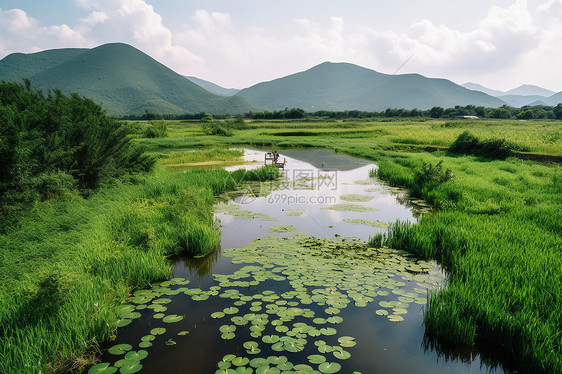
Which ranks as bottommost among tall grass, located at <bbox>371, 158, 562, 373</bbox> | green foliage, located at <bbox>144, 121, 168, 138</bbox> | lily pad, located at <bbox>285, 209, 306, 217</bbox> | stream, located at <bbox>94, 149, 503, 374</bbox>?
stream, located at <bbox>94, 149, 503, 374</bbox>

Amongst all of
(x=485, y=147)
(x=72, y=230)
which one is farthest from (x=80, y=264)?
(x=485, y=147)

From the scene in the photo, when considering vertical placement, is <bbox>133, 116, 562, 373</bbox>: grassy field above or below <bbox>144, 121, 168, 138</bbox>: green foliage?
below

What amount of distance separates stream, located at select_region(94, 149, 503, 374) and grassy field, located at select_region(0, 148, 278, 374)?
0.47 m

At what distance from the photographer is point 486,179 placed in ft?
51.0

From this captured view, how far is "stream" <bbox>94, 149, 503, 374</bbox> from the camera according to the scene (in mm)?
4398

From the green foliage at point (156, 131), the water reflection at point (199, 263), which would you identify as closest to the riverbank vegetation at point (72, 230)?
the water reflection at point (199, 263)

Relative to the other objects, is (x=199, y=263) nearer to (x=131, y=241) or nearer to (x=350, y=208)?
(x=131, y=241)

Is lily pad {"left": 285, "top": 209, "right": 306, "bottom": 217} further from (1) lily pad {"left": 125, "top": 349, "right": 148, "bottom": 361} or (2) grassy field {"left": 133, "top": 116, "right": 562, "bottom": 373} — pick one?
(1) lily pad {"left": 125, "top": 349, "right": 148, "bottom": 361}

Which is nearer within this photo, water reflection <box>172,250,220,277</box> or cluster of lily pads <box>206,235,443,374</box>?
cluster of lily pads <box>206,235,443,374</box>

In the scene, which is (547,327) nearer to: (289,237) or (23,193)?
(289,237)

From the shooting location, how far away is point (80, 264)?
608 centimetres

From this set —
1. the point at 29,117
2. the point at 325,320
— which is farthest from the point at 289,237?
the point at 29,117

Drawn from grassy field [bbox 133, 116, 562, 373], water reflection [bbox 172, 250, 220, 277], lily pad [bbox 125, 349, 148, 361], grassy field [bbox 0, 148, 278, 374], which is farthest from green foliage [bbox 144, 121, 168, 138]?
lily pad [bbox 125, 349, 148, 361]

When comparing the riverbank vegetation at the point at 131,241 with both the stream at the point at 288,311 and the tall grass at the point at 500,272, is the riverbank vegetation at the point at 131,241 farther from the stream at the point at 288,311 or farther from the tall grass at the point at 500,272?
the stream at the point at 288,311
